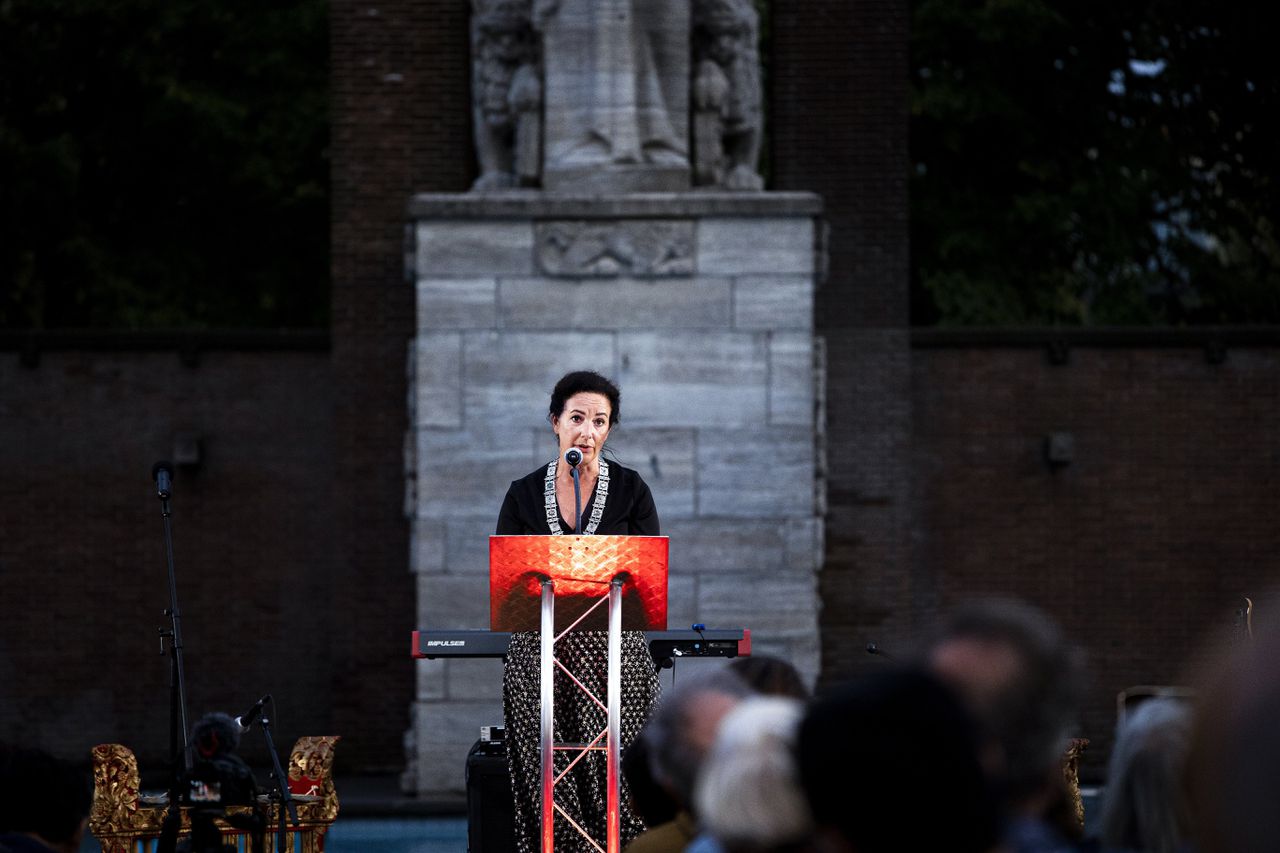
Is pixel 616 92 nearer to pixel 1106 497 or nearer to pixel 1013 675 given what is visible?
pixel 1106 497

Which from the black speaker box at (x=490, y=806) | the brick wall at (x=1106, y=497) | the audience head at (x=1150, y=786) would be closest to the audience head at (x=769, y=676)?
the audience head at (x=1150, y=786)

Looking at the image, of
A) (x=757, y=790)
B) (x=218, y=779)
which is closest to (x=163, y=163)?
(x=218, y=779)

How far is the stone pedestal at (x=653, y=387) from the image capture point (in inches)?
472

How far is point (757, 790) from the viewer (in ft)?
9.16

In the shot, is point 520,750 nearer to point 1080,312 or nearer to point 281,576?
point 281,576

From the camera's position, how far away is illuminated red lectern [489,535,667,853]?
6324 mm

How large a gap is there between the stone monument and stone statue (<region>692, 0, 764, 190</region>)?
0.39m

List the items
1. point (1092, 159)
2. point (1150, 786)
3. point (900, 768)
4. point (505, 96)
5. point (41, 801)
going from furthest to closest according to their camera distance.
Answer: point (1092, 159) → point (505, 96) → point (41, 801) → point (1150, 786) → point (900, 768)

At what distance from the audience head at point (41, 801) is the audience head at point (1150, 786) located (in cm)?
241

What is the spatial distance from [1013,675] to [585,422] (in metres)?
4.33

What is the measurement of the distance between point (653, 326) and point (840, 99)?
8.69 ft

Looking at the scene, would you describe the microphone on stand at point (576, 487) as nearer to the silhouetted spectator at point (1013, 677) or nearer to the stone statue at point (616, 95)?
the silhouetted spectator at point (1013, 677)

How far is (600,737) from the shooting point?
23.1 ft

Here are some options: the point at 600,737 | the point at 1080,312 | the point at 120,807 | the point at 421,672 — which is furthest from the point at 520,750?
the point at 1080,312
